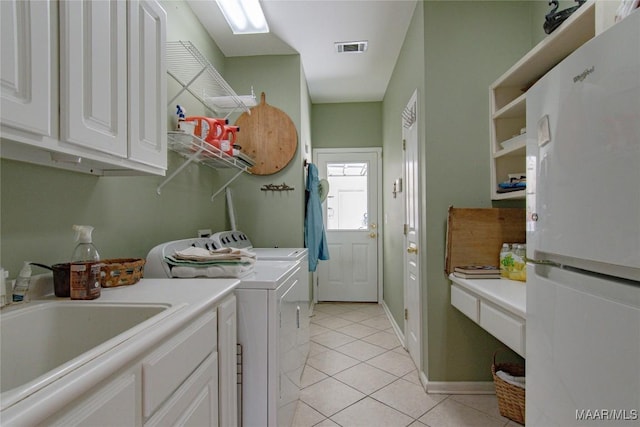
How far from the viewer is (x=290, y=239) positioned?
9.64ft

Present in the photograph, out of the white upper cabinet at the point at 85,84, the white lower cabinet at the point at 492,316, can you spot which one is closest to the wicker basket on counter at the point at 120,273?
the white upper cabinet at the point at 85,84

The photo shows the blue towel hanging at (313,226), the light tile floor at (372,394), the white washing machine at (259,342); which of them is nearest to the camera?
the white washing machine at (259,342)

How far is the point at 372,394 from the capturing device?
209cm

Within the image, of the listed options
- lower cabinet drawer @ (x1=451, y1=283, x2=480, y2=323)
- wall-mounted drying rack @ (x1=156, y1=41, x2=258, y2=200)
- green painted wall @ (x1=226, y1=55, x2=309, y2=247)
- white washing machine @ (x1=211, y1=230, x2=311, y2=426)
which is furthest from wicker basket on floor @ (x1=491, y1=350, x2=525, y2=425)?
wall-mounted drying rack @ (x1=156, y1=41, x2=258, y2=200)

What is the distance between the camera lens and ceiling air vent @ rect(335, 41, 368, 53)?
9.34ft

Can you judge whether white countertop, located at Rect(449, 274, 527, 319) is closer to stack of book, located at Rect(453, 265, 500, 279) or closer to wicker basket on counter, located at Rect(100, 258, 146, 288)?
stack of book, located at Rect(453, 265, 500, 279)

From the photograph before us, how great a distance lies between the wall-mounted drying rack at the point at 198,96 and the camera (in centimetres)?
178

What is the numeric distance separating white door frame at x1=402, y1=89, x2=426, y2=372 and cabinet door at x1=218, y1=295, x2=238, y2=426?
1387mm

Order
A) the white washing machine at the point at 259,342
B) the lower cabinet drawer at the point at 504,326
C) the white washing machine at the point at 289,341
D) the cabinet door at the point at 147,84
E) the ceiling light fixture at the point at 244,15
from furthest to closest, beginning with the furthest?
the ceiling light fixture at the point at 244,15
the white washing machine at the point at 289,341
the white washing machine at the point at 259,342
the lower cabinet drawer at the point at 504,326
the cabinet door at the point at 147,84

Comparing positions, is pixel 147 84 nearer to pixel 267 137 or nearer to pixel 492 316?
pixel 267 137

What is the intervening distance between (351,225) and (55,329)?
367 centimetres

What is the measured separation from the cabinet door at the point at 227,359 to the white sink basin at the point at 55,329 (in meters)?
0.29

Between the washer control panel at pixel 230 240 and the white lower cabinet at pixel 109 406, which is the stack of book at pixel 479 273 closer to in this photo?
the washer control panel at pixel 230 240

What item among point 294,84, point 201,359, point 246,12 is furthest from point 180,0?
point 201,359
